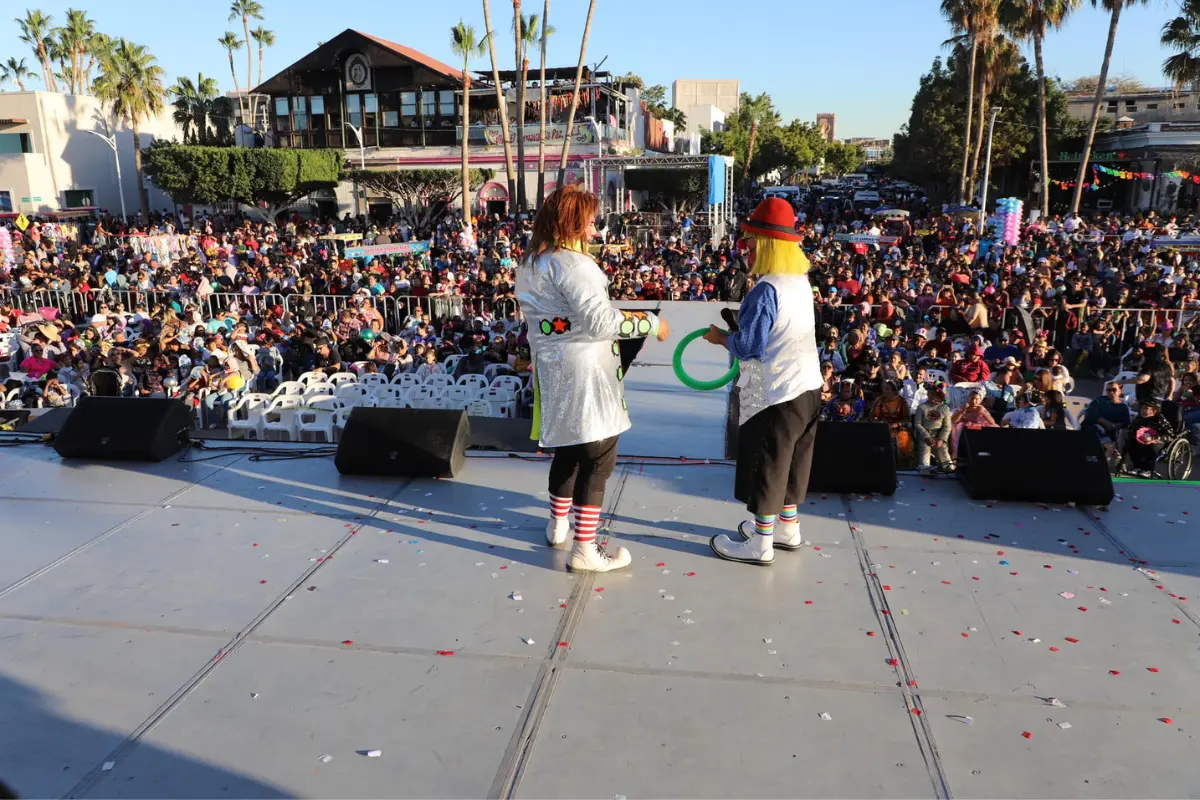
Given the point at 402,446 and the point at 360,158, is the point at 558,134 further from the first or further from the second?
the point at 402,446

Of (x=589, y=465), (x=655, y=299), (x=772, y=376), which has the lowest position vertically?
(x=655, y=299)

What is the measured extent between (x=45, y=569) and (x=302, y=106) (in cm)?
4412

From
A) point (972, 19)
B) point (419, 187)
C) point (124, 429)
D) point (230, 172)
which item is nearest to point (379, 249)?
point (124, 429)

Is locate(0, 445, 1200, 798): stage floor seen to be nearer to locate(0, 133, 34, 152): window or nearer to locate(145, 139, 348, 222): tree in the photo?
locate(145, 139, 348, 222): tree

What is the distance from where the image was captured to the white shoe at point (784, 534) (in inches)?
146

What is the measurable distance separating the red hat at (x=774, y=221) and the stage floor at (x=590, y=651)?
138 cm

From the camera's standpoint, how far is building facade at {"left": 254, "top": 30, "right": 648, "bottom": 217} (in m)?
40.1

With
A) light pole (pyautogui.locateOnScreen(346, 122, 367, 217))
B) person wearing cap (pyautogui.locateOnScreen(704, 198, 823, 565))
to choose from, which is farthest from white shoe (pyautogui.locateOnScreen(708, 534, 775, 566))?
light pole (pyautogui.locateOnScreen(346, 122, 367, 217))

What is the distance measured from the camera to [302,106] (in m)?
42.9

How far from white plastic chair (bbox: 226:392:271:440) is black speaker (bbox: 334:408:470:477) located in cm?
356

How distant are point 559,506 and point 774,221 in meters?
1.51

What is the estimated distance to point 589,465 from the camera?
3520mm

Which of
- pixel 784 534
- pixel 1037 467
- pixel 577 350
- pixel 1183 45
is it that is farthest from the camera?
pixel 1183 45

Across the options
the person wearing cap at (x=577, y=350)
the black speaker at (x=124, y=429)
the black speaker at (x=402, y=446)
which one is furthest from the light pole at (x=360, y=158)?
the person wearing cap at (x=577, y=350)
